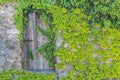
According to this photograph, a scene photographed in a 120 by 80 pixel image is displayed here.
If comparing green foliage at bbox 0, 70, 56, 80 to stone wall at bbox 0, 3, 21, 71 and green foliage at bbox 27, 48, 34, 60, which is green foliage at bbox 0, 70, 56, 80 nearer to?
stone wall at bbox 0, 3, 21, 71

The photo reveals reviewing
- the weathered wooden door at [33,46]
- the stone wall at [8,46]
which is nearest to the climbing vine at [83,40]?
the stone wall at [8,46]

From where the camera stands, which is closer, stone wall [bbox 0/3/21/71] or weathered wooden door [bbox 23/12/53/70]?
stone wall [bbox 0/3/21/71]

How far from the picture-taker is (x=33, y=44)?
702cm

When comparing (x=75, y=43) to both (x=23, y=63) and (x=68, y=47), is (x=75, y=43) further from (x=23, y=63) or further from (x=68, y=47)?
(x=23, y=63)

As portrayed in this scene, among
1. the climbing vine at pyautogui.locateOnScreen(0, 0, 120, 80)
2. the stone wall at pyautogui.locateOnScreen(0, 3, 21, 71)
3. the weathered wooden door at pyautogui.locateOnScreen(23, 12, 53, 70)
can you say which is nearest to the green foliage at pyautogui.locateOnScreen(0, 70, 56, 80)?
the stone wall at pyautogui.locateOnScreen(0, 3, 21, 71)

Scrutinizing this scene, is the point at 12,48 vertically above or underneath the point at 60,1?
underneath

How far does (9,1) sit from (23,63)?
1357 mm

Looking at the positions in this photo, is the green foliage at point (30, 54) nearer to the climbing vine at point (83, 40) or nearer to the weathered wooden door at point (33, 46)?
the weathered wooden door at point (33, 46)

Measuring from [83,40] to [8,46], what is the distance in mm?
1587

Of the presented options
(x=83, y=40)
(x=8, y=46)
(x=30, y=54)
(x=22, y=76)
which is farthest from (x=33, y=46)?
(x=83, y=40)

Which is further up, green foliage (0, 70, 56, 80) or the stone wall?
the stone wall

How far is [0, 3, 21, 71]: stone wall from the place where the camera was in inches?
268

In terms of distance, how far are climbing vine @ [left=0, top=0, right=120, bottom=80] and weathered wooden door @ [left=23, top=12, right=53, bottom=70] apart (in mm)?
270

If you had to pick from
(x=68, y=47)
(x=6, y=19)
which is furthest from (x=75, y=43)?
(x=6, y=19)
